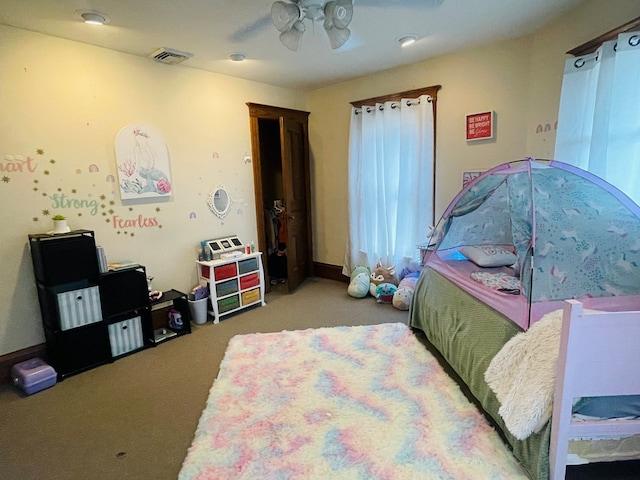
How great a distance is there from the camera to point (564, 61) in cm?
265

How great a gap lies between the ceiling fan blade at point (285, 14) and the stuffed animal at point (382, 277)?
2.67 meters

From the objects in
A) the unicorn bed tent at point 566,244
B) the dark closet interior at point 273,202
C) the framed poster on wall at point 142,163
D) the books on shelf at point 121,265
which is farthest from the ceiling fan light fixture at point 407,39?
the books on shelf at point 121,265

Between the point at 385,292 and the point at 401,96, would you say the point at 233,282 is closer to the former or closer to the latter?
the point at 385,292

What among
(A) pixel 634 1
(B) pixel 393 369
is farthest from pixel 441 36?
(B) pixel 393 369

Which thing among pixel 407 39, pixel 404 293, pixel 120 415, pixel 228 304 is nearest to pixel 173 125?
pixel 228 304

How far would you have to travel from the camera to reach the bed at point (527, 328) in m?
1.31

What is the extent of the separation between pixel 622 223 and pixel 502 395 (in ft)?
3.73

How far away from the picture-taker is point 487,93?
328cm

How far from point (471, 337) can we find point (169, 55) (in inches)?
129

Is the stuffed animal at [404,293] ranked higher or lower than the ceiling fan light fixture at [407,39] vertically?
lower

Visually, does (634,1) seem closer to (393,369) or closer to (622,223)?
(622,223)

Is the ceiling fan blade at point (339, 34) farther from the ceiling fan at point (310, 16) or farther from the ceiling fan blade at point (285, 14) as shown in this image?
the ceiling fan blade at point (285, 14)

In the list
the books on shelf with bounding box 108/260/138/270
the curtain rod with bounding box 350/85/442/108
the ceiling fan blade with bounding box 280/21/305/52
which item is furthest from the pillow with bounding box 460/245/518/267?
the books on shelf with bounding box 108/260/138/270

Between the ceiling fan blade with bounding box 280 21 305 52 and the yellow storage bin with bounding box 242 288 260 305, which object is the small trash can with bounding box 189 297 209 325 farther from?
the ceiling fan blade with bounding box 280 21 305 52
